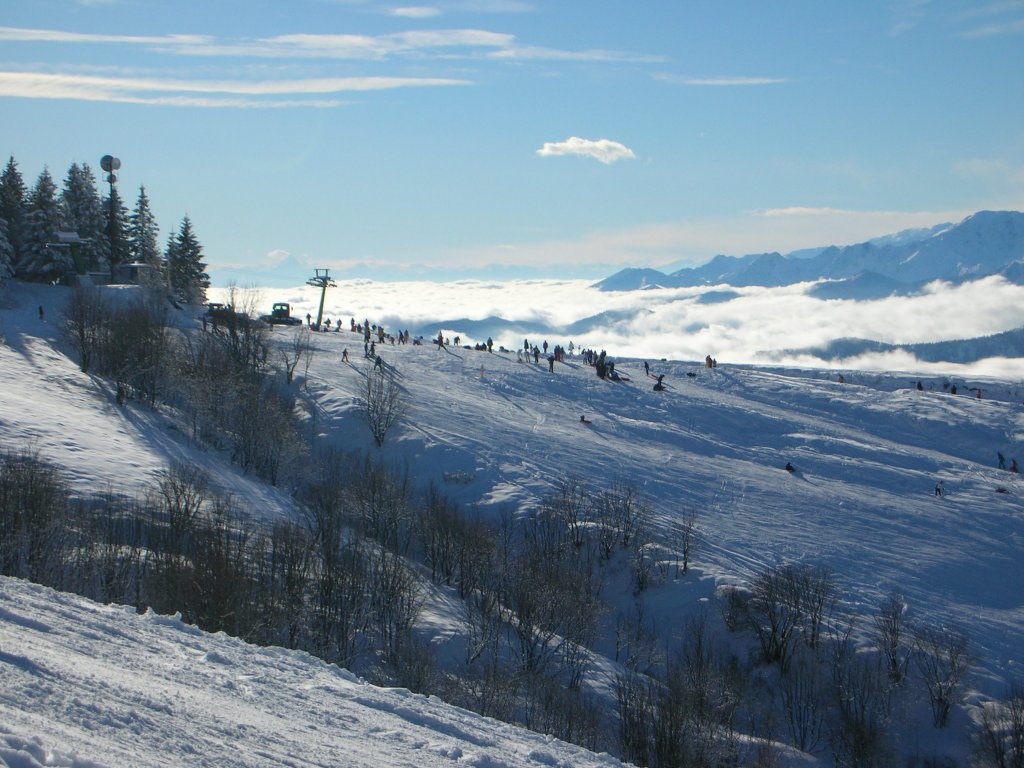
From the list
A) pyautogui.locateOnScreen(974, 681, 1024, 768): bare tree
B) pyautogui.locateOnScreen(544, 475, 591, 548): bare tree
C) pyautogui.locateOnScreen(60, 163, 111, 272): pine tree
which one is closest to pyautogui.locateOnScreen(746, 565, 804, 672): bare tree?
pyautogui.locateOnScreen(974, 681, 1024, 768): bare tree

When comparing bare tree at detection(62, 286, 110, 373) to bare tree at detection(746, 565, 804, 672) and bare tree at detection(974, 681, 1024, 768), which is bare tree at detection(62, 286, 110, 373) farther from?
bare tree at detection(974, 681, 1024, 768)

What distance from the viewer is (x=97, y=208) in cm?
8288

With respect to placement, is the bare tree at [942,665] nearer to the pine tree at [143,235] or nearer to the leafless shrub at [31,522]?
the leafless shrub at [31,522]

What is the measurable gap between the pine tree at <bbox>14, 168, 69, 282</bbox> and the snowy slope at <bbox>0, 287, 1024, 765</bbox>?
599 cm

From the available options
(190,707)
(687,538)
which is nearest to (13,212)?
(687,538)

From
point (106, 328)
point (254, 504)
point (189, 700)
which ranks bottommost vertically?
point (254, 504)

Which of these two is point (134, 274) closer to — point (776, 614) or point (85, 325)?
point (85, 325)

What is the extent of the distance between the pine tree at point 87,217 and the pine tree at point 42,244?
16.7 feet

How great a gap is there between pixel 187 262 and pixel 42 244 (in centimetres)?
1620

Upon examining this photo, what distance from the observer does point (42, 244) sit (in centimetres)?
7281

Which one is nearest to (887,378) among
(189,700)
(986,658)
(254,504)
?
(986,658)

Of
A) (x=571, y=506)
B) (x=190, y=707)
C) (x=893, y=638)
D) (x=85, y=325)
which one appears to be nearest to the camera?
(x=190, y=707)

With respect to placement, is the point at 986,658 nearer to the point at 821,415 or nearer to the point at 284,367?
the point at 821,415

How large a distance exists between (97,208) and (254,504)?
60282mm
